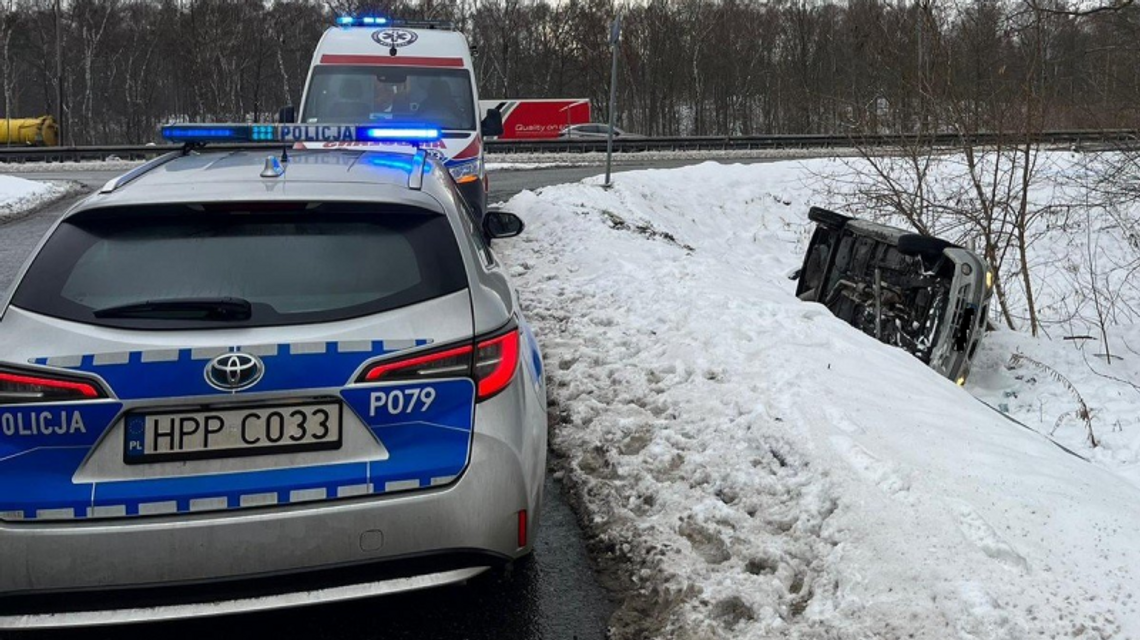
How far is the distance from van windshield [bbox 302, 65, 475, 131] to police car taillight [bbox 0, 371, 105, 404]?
29.4 ft

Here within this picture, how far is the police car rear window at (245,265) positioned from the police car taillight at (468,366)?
0.21 metres

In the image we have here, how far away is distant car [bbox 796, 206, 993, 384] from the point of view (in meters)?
6.90

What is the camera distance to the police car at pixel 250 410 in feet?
8.81

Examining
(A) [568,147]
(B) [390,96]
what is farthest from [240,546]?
(A) [568,147]

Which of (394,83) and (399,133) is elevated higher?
(394,83)

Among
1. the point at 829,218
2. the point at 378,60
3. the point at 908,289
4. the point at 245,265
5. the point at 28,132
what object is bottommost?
the point at 908,289

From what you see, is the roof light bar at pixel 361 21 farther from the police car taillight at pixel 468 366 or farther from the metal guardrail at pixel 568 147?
the police car taillight at pixel 468 366

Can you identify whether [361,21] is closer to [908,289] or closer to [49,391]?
[908,289]

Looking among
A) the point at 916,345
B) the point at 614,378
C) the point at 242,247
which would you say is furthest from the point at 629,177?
the point at 242,247

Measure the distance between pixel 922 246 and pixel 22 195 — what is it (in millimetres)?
17233

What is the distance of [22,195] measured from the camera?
18047 millimetres

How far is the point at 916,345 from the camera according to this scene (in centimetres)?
727

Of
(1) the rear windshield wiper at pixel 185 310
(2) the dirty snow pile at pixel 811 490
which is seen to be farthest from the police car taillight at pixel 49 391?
(2) the dirty snow pile at pixel 811 490

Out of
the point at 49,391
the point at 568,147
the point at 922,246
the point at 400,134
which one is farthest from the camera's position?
the point at 568,147
